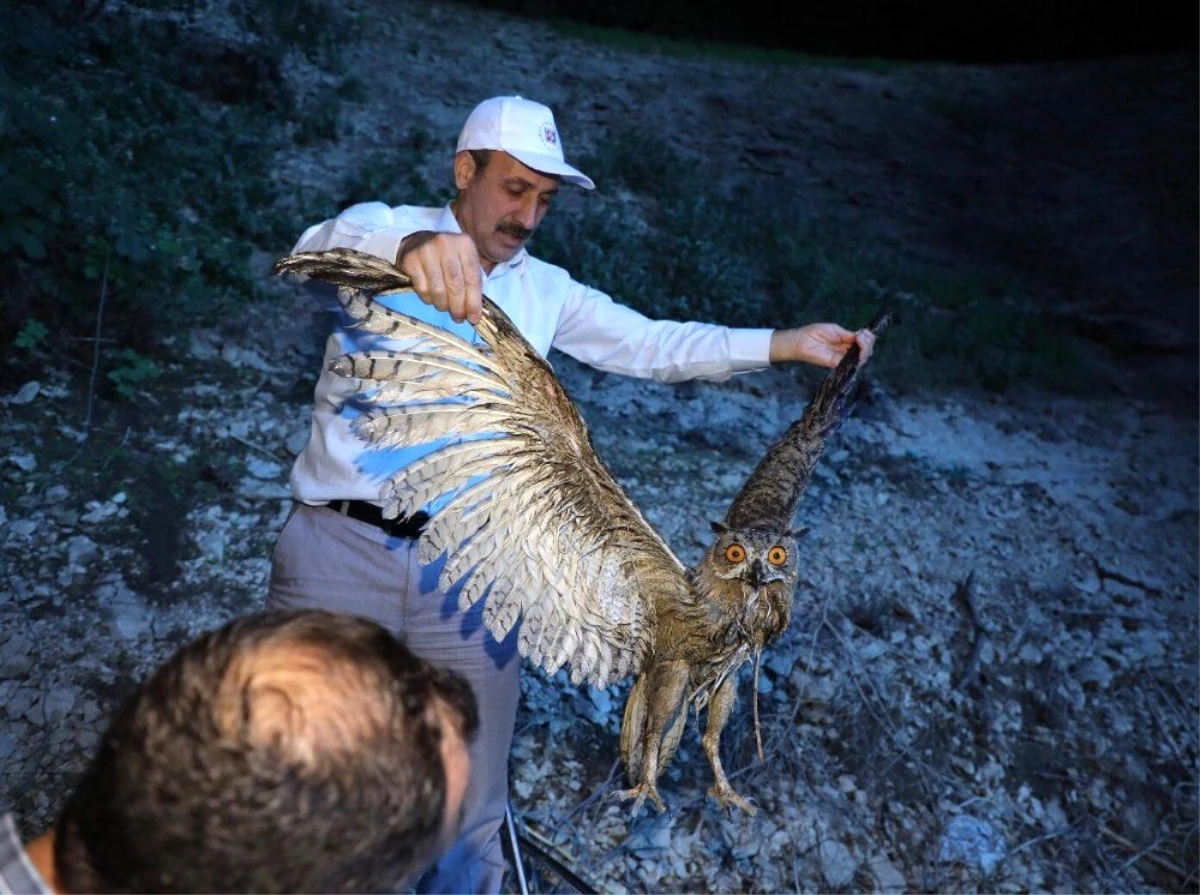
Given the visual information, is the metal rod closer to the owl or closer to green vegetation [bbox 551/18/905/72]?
the owl

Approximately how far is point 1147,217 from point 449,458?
8.34m

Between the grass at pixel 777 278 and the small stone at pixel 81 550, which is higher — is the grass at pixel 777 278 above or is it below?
above

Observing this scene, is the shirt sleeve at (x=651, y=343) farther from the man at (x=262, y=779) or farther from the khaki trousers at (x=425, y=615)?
the man at (x=262, y=779)

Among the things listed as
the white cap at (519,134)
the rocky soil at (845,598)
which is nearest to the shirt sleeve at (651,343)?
the white cap at (519,134)

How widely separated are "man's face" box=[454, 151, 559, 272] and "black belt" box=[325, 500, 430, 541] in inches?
27.9

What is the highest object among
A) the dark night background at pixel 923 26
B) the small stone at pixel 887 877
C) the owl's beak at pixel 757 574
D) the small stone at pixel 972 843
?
the dark night background at pixel 923 26

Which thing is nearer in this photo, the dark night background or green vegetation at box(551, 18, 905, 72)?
green vegetation at box(551, 18, 905, 72)

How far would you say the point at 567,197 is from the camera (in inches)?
281

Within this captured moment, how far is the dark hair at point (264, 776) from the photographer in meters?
0.86

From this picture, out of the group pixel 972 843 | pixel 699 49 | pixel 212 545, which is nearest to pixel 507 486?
pixel 212 545

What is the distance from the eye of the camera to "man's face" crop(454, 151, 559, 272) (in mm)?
Answer: 2406

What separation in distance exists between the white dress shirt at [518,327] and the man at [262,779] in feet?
3.81

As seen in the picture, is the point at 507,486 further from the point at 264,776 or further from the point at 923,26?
the point at 923,26

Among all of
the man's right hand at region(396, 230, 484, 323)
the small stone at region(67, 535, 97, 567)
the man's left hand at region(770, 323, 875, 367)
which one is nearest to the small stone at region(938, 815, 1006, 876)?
the man's left hand at region(770, 323, 875, 367)
